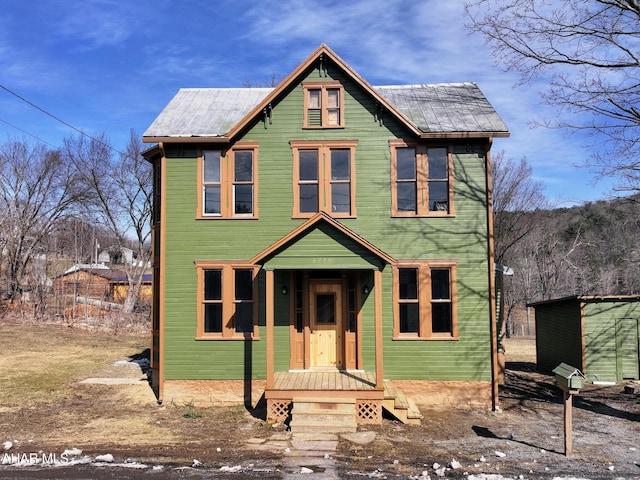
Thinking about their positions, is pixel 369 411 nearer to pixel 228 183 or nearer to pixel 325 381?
pixel 325 381

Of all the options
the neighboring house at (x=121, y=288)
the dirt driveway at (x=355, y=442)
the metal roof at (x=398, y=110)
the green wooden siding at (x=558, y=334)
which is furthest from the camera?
the neighboring house at (x=121, y=288)

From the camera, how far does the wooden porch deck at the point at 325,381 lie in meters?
10.7

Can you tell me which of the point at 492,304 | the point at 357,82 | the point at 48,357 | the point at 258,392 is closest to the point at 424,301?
the point at 492,304

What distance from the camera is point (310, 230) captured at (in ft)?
36.2

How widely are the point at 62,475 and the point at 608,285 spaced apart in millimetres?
40777

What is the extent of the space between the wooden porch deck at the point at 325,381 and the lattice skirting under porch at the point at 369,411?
32cm

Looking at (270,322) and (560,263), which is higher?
(560,263)

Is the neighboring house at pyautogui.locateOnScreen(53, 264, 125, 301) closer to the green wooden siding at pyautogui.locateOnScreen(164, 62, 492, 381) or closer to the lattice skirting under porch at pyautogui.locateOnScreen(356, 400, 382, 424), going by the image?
the green wooden siding at pyautogui.locateOnScreen(164, 62, 492, 381)

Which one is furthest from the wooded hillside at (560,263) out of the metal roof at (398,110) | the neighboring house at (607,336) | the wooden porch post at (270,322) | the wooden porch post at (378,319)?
the wooden porch post at (270,322)

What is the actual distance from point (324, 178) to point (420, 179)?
8.16 ft

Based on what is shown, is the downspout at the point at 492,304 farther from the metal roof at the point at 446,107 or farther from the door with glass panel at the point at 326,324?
the door with glass panel at the point at 326,324

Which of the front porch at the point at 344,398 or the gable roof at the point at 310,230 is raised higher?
the gable roof at the point at 310,230

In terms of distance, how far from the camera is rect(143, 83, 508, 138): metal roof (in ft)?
41.1

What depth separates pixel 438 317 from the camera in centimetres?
1229
